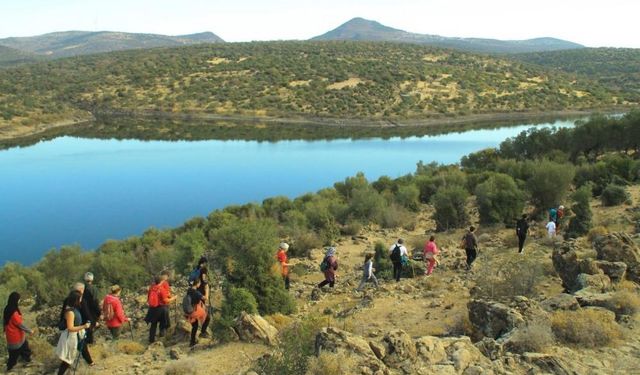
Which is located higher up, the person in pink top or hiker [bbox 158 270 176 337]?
hiker [bbox 158 270 176 337]

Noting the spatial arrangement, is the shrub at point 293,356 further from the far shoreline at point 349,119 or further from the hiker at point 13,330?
the far shoreline at point 349,119

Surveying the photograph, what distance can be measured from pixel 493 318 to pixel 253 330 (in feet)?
12.8

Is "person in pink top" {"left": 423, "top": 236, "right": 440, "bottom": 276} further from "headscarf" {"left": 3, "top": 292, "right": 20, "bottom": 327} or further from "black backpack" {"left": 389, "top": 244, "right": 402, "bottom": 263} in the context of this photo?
"headscarf" {"left": 3, "top": 292, "right": 20, "bottom": 327}

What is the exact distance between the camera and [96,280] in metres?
15.2

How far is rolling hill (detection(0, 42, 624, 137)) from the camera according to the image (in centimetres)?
6888

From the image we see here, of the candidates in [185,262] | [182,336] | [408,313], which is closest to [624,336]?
[408,313]

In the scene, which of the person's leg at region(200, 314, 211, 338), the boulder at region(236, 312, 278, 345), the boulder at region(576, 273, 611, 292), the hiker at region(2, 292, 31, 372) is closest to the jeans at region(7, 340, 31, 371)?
the hiker at region(2, 292, 31, 372)

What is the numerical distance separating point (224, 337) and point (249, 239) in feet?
7.79

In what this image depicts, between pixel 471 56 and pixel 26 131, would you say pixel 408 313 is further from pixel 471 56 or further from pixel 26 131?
pixel 471 56

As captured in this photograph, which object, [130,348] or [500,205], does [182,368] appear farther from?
[500,205]

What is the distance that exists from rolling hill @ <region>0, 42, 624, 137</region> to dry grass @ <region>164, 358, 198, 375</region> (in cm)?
5928

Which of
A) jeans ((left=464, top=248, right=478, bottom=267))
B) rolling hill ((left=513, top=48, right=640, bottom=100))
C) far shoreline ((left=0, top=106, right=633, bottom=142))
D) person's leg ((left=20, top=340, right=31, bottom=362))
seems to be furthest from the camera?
rolling hill ((left=513, top=48, right=640, bottom=100))

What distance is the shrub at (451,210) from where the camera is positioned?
63.1 ft

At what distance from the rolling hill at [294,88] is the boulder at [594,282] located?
5686 cm
